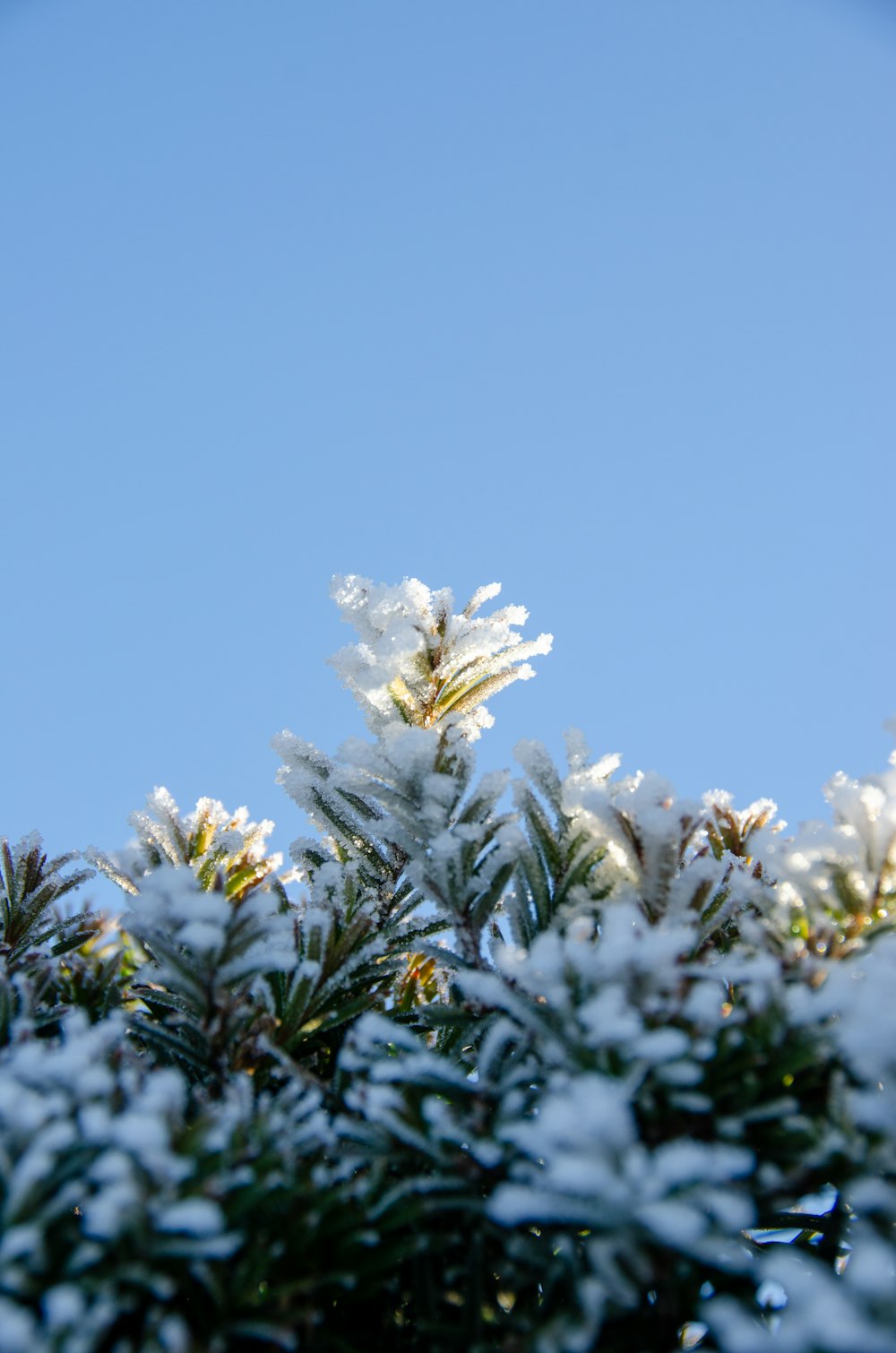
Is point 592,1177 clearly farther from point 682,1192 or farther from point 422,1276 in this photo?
point 422,1276

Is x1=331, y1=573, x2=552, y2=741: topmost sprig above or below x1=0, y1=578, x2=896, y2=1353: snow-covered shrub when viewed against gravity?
above

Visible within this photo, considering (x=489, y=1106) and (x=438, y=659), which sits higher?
(x=438, y=659)

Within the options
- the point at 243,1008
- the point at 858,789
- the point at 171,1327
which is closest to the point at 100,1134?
the point at 171,1327

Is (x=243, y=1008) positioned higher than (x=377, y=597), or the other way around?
(x=377, y=597)

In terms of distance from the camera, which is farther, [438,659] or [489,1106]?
[438,659]

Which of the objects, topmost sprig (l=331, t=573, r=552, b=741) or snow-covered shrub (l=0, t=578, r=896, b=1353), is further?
topmost sprig (l=331, t=573, r=552, b=741)
